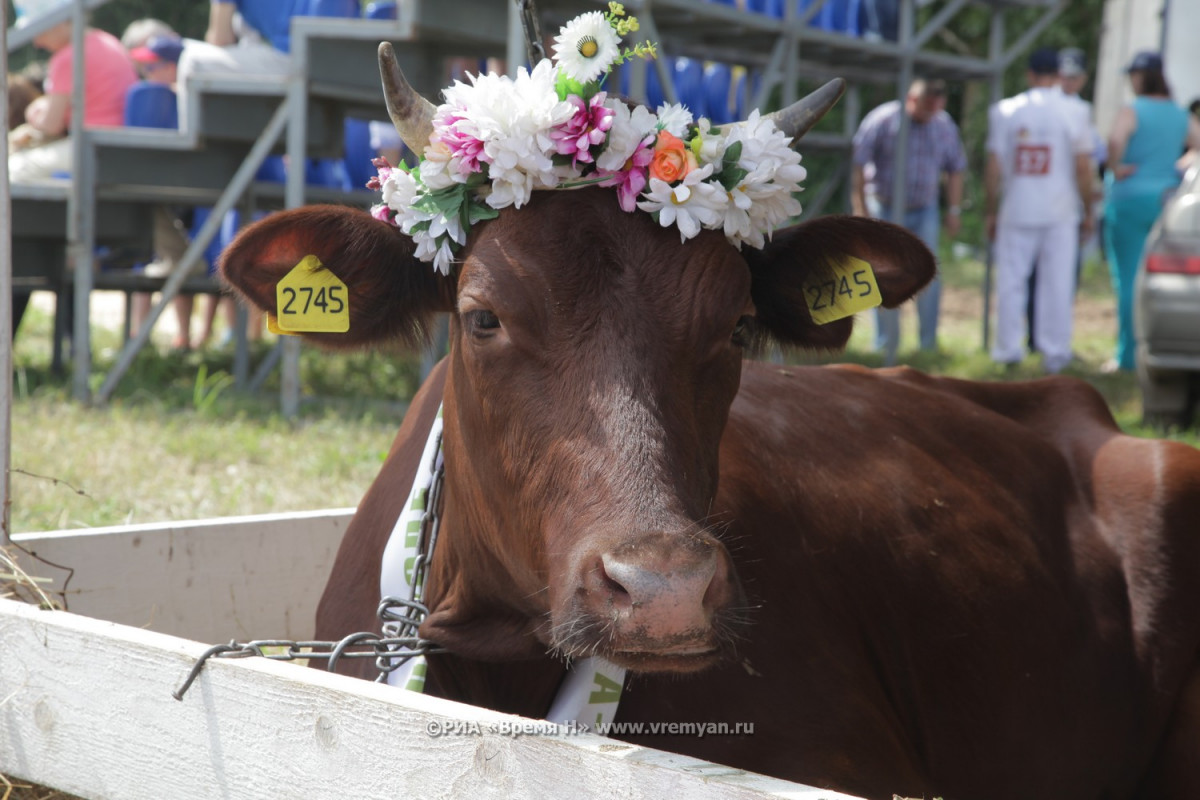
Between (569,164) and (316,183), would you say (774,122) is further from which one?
(316,183)

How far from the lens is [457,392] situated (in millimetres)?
2516

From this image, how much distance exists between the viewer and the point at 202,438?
6465mm

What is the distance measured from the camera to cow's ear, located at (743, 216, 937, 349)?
8.99 feet

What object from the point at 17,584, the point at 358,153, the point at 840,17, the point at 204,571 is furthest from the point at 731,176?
the point at 840,17

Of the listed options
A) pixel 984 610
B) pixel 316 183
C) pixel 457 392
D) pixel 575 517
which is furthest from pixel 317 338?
pixel 316 183

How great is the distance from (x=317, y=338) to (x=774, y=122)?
3.29 feet

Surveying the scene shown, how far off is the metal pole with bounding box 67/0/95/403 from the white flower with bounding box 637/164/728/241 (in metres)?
6.15

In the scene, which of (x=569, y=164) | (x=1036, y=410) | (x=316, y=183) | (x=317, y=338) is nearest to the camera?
(x=569, y=164)

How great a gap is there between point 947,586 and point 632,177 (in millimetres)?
1603

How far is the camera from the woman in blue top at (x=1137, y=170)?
426 inches

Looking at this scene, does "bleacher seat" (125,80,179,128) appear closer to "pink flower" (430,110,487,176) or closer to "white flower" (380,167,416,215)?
"white flower" (380,167,416,215)

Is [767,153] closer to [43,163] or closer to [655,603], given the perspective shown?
[655,603]

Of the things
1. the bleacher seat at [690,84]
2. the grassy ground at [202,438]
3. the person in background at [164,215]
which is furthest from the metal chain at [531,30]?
the bleacher seat at [690,84]

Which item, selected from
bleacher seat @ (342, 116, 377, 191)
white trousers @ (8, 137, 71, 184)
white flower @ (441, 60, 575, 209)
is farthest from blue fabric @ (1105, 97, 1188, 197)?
white flower @ (441, 60, 575, 209)
